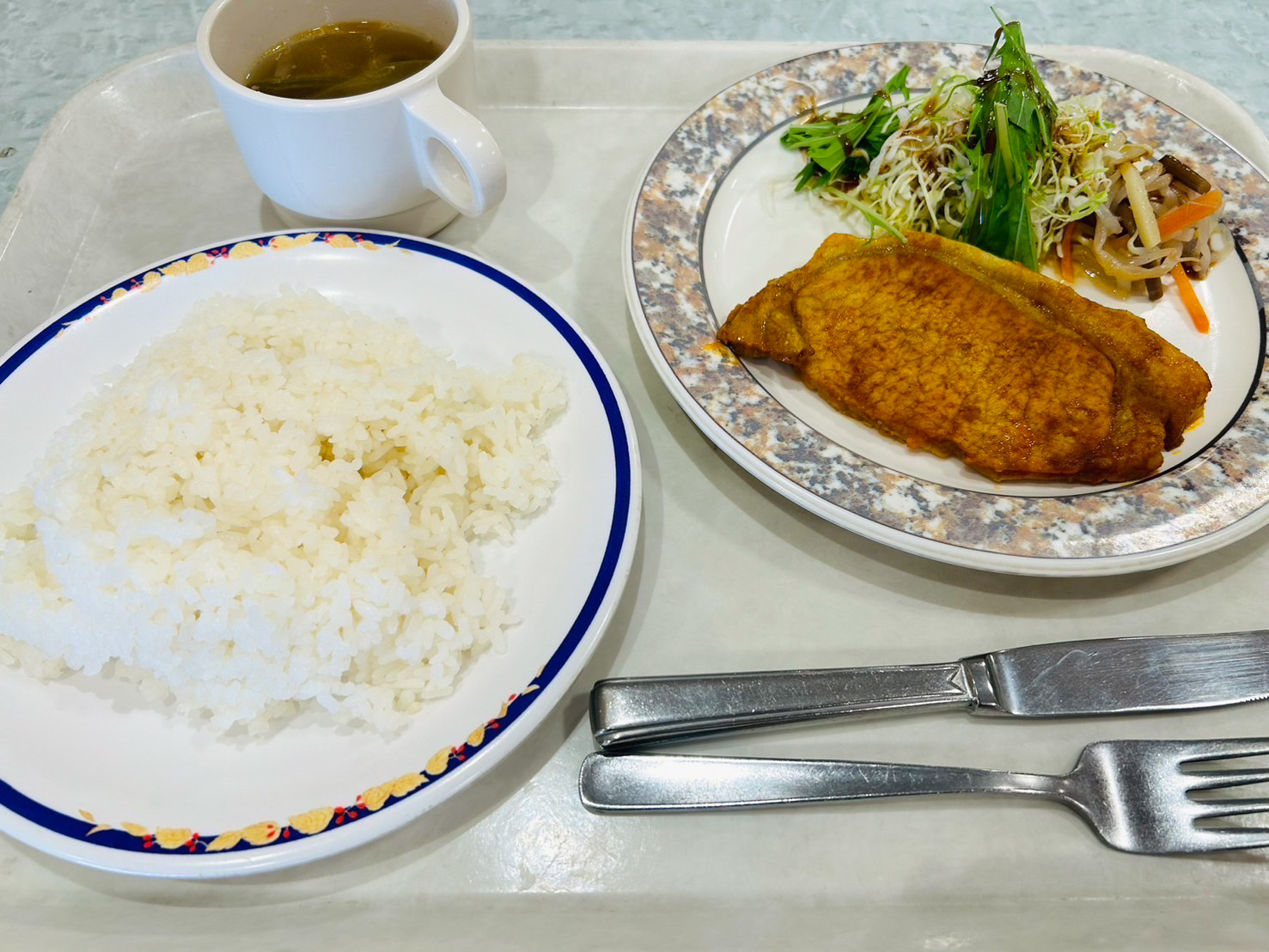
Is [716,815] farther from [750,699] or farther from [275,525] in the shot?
[275,525]

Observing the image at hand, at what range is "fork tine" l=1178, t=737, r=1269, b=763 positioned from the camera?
118cm

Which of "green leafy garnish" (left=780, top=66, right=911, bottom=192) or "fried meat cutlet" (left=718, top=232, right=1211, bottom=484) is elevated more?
"green leafy garnish" (left=780, top=66, right=911, bottom=192)

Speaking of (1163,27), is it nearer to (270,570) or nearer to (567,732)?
(567,732)

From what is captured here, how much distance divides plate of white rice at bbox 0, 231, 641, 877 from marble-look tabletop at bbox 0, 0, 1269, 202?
158 cm

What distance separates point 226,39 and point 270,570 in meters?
1.07

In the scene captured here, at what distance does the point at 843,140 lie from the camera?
1.89 meters

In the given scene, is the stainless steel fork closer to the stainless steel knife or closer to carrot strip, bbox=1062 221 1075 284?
the stainless steel knife

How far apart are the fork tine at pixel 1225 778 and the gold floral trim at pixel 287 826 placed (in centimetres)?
98

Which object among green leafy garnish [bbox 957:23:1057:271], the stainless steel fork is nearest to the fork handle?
the stainless steel fork

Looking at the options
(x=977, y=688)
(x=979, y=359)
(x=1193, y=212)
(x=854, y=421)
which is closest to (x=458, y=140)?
(x=854, y=421)

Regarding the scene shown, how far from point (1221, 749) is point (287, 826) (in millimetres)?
1250

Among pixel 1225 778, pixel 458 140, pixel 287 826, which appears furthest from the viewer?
pixel 458 140

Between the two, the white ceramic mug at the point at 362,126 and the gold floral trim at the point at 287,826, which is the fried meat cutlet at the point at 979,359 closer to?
the white ceramic mug at the point at 362,126

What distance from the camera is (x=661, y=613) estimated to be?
141 cm
